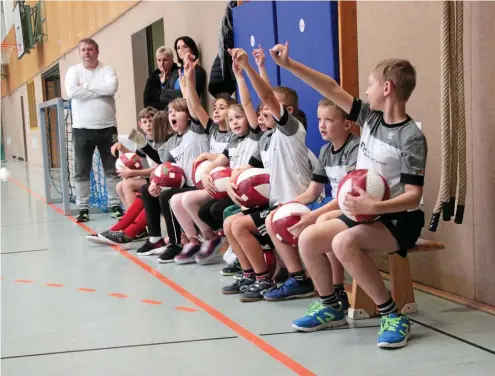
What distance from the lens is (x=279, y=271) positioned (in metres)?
4.40

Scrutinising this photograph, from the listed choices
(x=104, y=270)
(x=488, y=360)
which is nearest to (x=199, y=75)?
(x=104, y=270)

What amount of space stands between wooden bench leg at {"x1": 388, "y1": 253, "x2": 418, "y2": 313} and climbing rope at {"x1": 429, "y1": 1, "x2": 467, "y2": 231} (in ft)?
1.05

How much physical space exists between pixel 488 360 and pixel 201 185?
2.67 metres

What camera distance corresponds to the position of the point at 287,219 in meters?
3.62

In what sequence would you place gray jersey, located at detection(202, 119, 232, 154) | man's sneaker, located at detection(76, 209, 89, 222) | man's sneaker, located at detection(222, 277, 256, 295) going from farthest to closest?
man's sneaker, located at detection(76, 209, 89, 222) < gray jersey, located at detection(202, 119, 232, 154) < man's sneaker, located at detection(222, 277, 256, 295)

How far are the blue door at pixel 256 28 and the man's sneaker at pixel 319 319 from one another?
2.31 meters

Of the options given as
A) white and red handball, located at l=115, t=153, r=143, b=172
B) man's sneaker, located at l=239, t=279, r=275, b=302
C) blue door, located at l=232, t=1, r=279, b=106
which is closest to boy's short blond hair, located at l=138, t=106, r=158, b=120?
white and red handball, located at l=115, t=153, r=143, b=172

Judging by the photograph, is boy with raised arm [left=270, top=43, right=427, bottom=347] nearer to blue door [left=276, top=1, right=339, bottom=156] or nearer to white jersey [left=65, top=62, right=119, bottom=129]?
blue door [left=276, top=1, right=339, bottom=156]

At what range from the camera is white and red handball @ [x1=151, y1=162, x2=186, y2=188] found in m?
5.26

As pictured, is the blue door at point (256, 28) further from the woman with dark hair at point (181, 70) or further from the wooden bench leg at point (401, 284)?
the wooden bench leg at point (401, 284)

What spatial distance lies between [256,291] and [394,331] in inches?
45.5

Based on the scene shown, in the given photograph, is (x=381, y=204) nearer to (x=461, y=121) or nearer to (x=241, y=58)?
(x=461, y=121)

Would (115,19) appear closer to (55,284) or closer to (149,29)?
(149,29)

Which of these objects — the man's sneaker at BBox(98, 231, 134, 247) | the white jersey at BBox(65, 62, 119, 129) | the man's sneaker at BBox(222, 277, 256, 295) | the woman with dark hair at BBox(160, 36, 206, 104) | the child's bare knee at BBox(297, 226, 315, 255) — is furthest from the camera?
the white jersey at BBox(65, 62, 119, 129)
